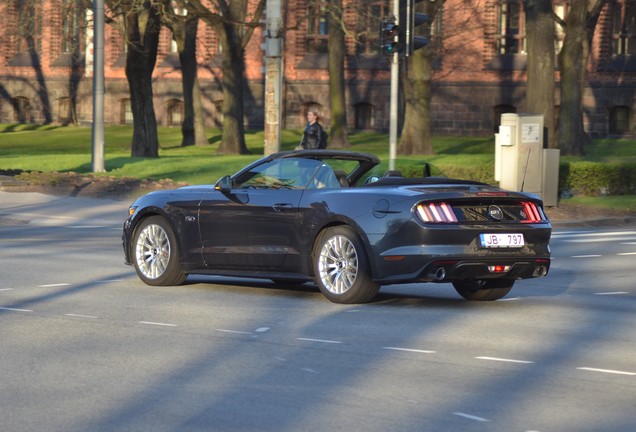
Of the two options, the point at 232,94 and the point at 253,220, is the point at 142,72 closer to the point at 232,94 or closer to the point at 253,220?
the point at 232,94

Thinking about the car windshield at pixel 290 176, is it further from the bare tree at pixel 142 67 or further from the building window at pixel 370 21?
the building window at pixel 370 21

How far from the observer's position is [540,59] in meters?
32.3

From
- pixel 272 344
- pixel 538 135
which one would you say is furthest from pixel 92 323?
pixel 538 135

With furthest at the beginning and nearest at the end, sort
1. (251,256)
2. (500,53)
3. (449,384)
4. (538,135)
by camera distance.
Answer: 1. (500,53)
2. (538,135)
3. (251,256)
4. (449,384)

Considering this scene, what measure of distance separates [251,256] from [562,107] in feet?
89.2

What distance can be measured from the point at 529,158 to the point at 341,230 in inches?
610

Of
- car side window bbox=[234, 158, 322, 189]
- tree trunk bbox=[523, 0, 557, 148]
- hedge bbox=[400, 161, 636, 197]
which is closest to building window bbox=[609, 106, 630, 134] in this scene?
tree trunk bbox=[523, 0, 557, 148]

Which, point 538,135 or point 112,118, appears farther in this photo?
point 112,118

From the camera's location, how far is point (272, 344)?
33.3 feet

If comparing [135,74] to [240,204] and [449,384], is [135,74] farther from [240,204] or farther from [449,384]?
[449,384]

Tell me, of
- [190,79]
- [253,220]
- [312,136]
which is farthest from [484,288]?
[190,79]

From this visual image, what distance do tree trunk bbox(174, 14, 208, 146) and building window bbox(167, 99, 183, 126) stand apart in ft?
44.9

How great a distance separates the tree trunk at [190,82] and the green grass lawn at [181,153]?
2.36 feet

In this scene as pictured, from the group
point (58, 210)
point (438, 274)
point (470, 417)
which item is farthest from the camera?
point (58, 210)
